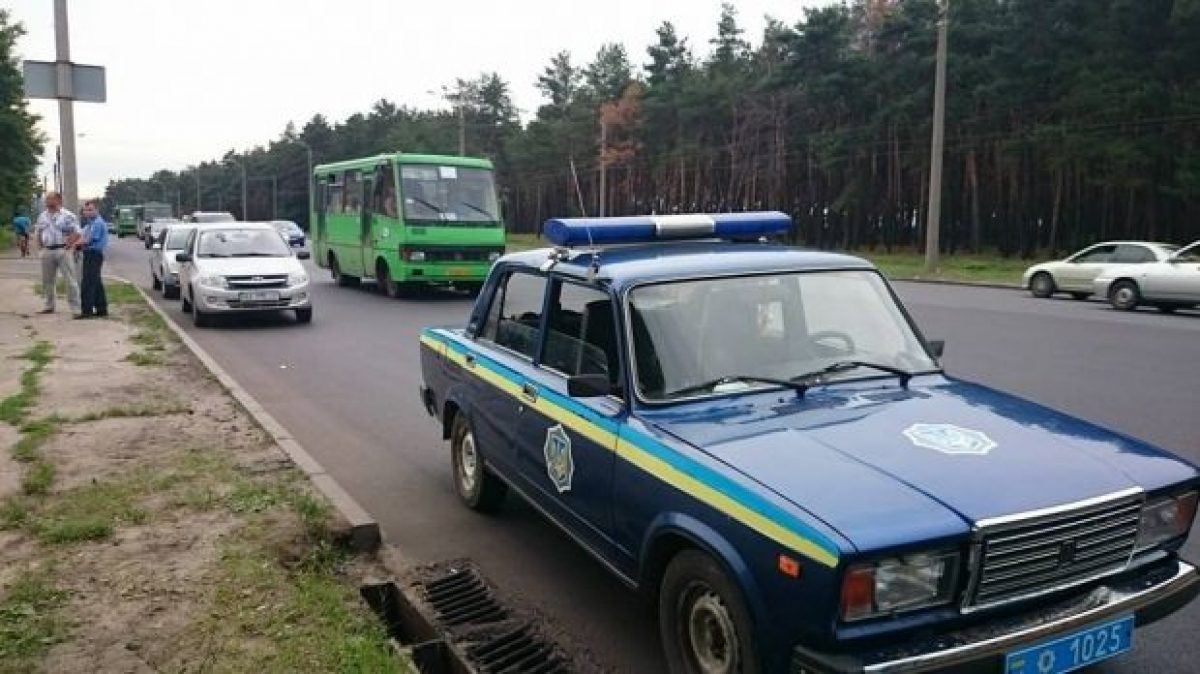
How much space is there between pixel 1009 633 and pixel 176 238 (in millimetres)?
20530

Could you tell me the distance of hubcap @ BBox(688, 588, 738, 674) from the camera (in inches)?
130

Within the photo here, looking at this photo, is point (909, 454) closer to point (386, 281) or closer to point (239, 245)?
point (239, 245)

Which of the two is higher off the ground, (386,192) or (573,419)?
(386,192)

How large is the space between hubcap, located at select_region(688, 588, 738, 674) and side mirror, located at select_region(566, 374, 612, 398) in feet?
3.33

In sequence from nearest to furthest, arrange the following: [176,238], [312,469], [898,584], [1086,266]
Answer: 1. [898,584]
2. [312,469]
3. [176,238]
4. [1086,266]

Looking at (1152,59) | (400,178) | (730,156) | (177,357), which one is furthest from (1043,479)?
(730,156)

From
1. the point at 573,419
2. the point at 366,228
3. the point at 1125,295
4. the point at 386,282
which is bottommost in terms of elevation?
the point at 1125,295

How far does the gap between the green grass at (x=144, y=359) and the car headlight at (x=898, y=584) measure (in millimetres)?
9900

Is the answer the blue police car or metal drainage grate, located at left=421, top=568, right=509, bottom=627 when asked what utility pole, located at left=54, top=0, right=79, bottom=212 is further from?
metal drainage grate, located at left=421, top=568, right=509, bottom=627

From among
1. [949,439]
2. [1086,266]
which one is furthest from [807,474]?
[1086,266]

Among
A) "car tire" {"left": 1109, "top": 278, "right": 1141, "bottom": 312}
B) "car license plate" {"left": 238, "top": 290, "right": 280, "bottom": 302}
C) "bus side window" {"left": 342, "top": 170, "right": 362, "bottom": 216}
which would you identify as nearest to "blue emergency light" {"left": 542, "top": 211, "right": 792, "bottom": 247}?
"car license plate" {"left": 238, "top": 290, "right": 280, "bottom": 302}

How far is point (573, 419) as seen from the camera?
4.43m

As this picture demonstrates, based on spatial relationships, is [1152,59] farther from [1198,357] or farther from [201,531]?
[201,531]

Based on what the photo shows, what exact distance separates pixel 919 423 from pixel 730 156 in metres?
62.6
